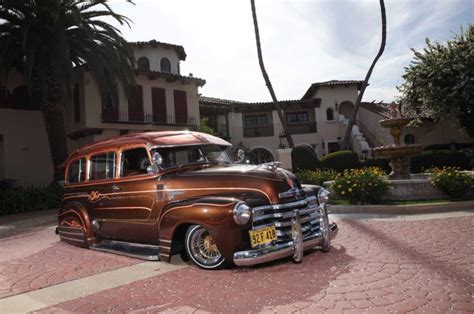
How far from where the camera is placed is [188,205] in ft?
16.5

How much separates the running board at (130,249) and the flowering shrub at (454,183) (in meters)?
7.98

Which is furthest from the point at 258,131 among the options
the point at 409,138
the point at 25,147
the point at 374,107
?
the point at 25,147

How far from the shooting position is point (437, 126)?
27.5 meters

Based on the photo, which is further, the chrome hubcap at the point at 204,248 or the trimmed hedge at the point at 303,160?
the trimmed hedge at the point at 303,160

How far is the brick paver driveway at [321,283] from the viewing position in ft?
12.2

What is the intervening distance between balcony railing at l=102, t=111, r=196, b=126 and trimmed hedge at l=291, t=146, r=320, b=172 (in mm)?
9997

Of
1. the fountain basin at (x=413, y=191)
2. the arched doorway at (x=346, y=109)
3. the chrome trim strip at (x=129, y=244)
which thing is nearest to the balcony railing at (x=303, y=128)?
the arched doorway at (x=346, y=109)

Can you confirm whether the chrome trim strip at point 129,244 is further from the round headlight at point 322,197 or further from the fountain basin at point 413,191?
the fountain basin at point 413,191

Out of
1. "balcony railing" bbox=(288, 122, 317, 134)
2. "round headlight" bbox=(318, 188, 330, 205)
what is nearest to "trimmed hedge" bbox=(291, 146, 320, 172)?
"round headlight" bbox=(318, 188, 330, 205)

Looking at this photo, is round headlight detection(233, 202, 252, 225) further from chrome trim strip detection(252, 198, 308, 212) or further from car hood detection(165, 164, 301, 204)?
car hood detection(165, 164, 301, 204)

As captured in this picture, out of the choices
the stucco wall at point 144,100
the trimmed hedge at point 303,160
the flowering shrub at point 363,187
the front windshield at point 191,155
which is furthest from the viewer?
the stucco wall at point 144,100

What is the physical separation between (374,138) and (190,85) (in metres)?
14.4

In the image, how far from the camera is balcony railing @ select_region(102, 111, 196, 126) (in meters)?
21.8

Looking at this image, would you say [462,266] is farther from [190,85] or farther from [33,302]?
[190,85]
